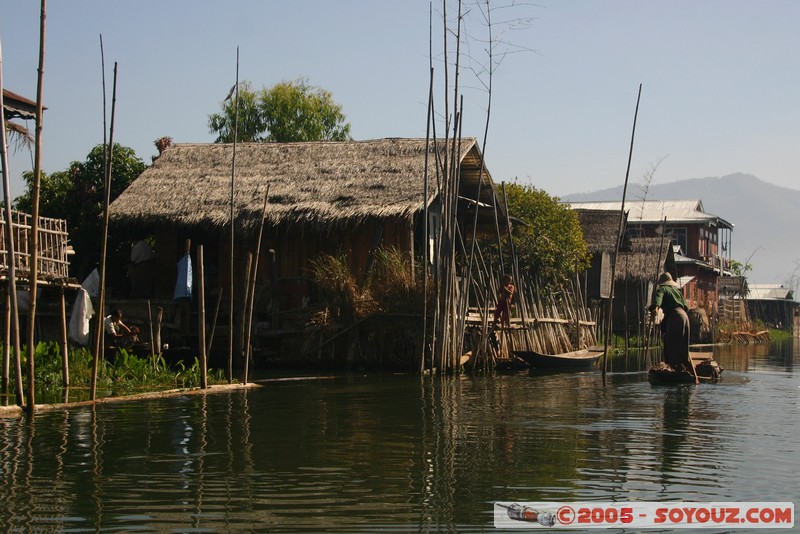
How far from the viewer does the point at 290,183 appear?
20.0m

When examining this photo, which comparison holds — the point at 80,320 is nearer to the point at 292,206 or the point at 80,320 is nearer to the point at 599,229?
the point at 292,206

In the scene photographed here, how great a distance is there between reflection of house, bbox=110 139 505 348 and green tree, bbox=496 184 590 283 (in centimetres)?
375

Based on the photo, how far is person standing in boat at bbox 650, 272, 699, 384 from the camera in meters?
14.6

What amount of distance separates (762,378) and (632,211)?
3018 cm

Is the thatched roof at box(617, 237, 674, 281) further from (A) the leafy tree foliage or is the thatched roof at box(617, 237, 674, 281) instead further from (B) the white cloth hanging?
(B) the white cloth hanging

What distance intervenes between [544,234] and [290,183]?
25.1 feet

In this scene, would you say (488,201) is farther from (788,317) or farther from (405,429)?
(788,317)

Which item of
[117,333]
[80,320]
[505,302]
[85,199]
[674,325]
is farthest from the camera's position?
[85,199]

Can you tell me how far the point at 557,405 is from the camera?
41.1ft

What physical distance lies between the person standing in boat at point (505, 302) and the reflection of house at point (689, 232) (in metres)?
26.1

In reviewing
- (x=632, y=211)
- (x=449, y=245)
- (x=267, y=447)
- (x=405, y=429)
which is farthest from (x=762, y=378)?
(x=632, y=211)

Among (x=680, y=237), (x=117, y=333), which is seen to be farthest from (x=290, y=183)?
(x=680, y=237)

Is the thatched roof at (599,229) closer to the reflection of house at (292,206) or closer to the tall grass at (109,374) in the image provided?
the reflection of house at (292,206)

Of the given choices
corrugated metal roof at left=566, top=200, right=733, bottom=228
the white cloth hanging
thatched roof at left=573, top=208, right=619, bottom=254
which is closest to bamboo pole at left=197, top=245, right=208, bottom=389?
the white cloth hanging
